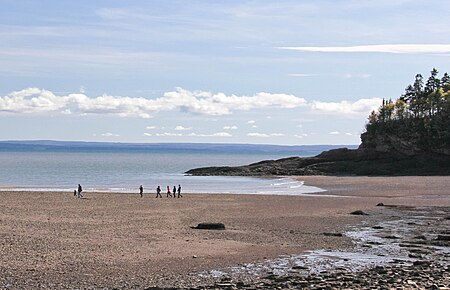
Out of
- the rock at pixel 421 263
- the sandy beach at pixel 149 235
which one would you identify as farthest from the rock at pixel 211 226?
the rock at pixel 421 263

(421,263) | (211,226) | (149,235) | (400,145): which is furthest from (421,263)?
(400,145)

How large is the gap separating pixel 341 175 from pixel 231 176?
1598 centimetres

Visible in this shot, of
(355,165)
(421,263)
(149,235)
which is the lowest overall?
(149,235)

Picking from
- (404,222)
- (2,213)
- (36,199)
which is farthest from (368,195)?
(2,213)

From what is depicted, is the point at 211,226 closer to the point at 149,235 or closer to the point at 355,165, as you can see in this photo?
the point at 149,235

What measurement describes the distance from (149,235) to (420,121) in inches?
3157

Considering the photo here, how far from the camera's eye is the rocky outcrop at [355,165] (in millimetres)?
89825

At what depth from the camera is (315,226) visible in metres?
31.4

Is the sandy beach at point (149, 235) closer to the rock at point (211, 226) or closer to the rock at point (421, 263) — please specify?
the rock at point (211, 226)

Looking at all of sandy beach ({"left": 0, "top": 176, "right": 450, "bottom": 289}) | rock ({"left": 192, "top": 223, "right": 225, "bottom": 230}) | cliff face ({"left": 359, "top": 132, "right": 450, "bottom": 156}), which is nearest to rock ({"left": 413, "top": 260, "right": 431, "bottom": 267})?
sandy beach ({"left": 0, "top": 176, "right": 450, "bottom": 289})

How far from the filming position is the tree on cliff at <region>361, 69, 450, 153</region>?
94.9 metres

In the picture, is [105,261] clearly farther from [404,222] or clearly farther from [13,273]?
[404,222]

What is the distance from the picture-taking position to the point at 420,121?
99.9 meters

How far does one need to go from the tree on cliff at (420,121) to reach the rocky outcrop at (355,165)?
6.11 ft
